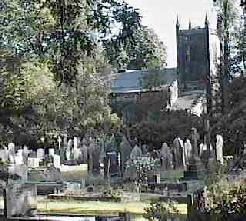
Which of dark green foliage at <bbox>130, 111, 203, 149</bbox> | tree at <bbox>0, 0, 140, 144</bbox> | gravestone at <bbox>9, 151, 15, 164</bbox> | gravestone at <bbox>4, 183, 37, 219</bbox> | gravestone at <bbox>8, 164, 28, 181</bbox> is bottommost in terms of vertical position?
gravestone at <bbox>4, 183, 37, 219</bbox>

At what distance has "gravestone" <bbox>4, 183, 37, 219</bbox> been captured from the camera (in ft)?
42.9

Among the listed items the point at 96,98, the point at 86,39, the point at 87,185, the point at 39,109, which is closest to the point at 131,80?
the point at 96,98

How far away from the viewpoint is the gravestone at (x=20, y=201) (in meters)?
13.1

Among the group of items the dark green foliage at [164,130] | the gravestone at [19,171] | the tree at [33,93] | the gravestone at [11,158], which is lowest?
the gravestone at [19,171]

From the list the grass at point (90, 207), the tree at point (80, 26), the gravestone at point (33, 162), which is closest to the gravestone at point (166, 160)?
the gravestone at point (33, 162)

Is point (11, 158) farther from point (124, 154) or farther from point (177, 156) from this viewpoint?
point (177, 156)

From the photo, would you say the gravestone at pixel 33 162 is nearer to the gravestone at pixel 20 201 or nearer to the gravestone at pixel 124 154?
the gravestone at pixel 124 154

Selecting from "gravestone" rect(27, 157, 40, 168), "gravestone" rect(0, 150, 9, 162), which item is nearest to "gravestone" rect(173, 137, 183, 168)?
"gravestone" rect(27, 157, 40, 168)

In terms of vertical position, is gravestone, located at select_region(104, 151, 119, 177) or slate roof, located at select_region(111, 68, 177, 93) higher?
slate roof, located at select_region(111, 68, 177, 93)

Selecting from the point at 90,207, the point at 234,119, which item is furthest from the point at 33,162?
the point at 90,207

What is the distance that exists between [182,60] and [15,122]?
3601 centimetres

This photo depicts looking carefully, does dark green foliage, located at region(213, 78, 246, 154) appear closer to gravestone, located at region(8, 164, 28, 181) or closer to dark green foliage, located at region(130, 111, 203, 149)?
dark green foliage, located at region(130, 111, 203, 149)

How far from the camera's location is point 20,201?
43.4 ft

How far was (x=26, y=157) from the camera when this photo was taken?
2981 cm
